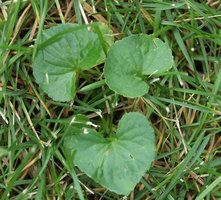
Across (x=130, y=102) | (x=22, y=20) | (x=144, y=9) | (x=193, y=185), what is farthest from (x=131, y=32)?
(x=193, y=185)

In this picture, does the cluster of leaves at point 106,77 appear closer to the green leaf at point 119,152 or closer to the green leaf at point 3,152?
the green leaf at point 119,152

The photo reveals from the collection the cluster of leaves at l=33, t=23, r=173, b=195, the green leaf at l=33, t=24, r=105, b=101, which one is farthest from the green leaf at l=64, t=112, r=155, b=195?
the green leaf at l=33, t=24, r=105, b=101

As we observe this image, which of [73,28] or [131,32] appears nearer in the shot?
[73,28]

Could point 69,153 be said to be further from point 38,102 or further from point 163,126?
point 163,126

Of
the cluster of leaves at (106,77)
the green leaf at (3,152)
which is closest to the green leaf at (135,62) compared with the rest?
the cluster of leaves at (106,77)

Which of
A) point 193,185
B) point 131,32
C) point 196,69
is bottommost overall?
point 193,185
